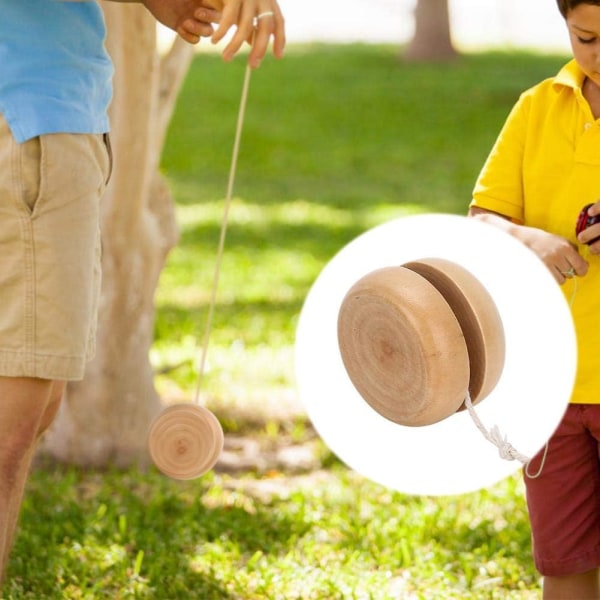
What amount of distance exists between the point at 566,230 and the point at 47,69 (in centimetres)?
98

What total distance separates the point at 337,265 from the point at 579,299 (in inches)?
18.0

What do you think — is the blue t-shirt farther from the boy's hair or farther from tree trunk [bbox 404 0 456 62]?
tree trunk [bbox 404 0 456 62]

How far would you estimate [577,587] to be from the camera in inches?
98.7

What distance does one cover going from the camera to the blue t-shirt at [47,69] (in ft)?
6.83

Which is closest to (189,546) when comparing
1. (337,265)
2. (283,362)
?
(337,265)

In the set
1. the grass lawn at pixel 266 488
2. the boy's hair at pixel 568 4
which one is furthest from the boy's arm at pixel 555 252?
the grass lawn at pixel 266 488

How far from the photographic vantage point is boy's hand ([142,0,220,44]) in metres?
2.19

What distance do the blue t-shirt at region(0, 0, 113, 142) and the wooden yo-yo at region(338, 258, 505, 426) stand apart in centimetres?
58

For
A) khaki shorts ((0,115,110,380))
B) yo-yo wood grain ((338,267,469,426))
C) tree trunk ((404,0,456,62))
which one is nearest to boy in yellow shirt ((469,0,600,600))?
yo-yo wood grain ((338,267,469,426))

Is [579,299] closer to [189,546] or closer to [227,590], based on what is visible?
[227,590]

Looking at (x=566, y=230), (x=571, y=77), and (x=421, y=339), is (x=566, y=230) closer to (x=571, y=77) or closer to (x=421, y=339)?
(x=571, y=77)

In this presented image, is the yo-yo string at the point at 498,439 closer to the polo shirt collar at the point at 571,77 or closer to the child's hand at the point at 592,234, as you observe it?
the child's hand at the point at 592,234

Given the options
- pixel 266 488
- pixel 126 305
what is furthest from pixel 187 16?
pixel 266 488

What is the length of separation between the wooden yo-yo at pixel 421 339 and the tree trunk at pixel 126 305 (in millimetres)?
1726
